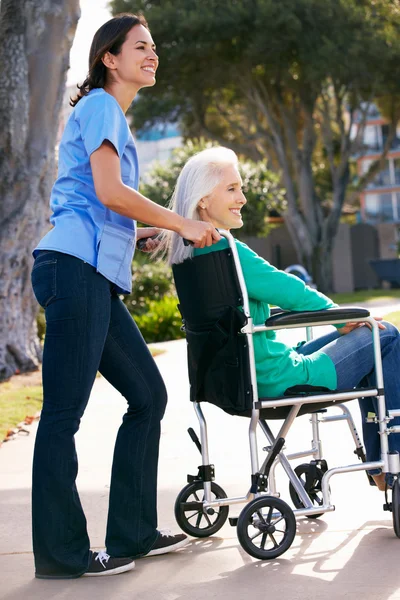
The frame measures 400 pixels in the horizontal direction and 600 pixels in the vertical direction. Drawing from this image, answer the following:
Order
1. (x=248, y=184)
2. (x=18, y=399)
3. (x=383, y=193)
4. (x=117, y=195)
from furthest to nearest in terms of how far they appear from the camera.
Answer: (x=383, y=193) < (x=248, y=184) < (x=18, y=399) < (x=117, y=195)

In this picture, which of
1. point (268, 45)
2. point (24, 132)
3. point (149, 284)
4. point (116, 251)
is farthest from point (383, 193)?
point (116, 251)

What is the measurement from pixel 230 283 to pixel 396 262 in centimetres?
2705

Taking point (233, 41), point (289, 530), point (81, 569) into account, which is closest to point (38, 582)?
point (81, 569)

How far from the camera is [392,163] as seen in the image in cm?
7419

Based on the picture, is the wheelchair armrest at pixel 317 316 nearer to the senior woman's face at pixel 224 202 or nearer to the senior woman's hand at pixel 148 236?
the senior woman's face at pixel 224 202

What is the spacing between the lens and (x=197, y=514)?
13.9ft

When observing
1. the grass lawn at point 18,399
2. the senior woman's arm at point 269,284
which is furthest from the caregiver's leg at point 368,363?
the grass lawn at point 18,399

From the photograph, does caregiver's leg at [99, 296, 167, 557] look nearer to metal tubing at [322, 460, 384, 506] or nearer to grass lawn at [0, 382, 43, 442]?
metal tubing at [322, 460, 384, 506]

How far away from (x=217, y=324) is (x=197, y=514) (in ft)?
2.87

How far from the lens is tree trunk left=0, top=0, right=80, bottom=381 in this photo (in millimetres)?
10211

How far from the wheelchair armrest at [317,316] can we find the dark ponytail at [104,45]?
3.63 feet

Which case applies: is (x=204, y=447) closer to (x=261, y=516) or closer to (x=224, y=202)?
(x=261, y=516)

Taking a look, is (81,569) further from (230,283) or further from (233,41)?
(233,41)

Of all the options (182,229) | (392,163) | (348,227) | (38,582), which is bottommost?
(38,582)
